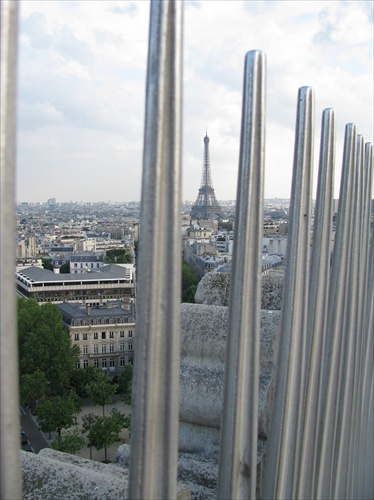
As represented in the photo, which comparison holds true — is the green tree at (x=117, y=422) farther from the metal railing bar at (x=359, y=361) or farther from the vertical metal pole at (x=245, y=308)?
the vertical metal pole at (x=245, y=308)

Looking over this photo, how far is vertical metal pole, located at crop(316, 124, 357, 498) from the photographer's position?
1619 millimetres

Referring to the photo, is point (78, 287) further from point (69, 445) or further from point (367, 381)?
point (367, 381)

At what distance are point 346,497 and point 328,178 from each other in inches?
48.6

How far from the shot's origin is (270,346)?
2.22m

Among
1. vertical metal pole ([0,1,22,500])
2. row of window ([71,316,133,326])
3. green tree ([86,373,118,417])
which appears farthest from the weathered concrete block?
row of window ([71,316,133,326])

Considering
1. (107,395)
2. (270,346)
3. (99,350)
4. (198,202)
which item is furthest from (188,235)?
(270,346)

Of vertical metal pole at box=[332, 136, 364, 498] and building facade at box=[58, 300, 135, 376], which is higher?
vertical metal pole at box=[332, 136, 364, 498]

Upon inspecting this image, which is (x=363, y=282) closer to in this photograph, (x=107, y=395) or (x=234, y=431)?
(x=234, y=431)

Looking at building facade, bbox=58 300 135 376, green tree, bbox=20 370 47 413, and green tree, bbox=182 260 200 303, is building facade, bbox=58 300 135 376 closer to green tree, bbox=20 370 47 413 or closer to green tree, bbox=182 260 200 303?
green tree, bbox=20 370 47 413

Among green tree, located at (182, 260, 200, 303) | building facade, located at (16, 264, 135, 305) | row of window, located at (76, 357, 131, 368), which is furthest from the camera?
building facade, located at (16, 264, 135, 305)

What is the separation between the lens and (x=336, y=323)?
1.71 meters

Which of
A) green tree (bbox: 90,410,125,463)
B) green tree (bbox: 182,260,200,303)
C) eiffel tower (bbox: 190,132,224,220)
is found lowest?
green tree (bbox: 90,410,125,463)

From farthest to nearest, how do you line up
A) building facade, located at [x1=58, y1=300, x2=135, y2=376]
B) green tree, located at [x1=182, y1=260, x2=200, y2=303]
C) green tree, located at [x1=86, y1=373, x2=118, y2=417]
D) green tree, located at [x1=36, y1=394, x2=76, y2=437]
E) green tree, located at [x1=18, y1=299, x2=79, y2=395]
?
green tree, located at [x1=182, y1=260, x2=200, y2=303], building facade, located at [x1=58, y1=300, x2=135, y2=376], green tree, located at [x1=18, y1=299, x2=79, y2=395], green tree, located at [x1=86, y1=373, x2=118, y2=417], green tree, located at [x1=36, y1=394, x2=76, y2=437]

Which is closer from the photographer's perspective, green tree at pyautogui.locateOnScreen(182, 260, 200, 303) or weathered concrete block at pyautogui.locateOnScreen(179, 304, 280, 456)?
weathered concrete block at pyautogui.locateOnScreen(179, 304, 280, 456)
